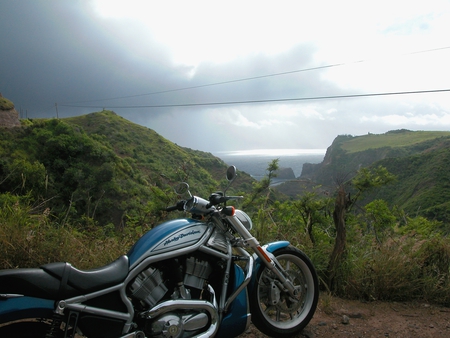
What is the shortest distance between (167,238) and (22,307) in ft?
2.99

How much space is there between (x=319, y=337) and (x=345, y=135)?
79.0m

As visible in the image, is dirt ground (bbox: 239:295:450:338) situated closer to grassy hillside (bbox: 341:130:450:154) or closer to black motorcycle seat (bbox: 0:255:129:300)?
black motorcycle seat (bbox: 0:255:129:300)

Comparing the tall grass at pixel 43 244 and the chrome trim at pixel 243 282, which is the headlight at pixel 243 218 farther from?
the tall grass at pixel 43 244

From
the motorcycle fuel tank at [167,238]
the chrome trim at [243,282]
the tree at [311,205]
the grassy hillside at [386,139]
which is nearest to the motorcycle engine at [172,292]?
the motorcycle fuel tank at [167,238]

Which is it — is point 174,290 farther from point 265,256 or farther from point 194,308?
point 265,256

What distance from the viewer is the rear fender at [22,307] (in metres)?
1.98

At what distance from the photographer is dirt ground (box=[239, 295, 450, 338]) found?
134 inches

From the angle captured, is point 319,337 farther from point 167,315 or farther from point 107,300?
point 107,300

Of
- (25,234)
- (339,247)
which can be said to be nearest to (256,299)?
(339,247)

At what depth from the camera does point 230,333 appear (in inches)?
109

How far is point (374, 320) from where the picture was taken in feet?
12.1

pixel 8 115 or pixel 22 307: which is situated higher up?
pixel 8 115

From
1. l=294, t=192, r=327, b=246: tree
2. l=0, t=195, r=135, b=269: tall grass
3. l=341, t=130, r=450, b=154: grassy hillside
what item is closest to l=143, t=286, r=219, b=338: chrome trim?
l=0, t=195, r=135, b=269: tall grass

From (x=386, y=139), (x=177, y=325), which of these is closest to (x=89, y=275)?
(x=177, y=325)
